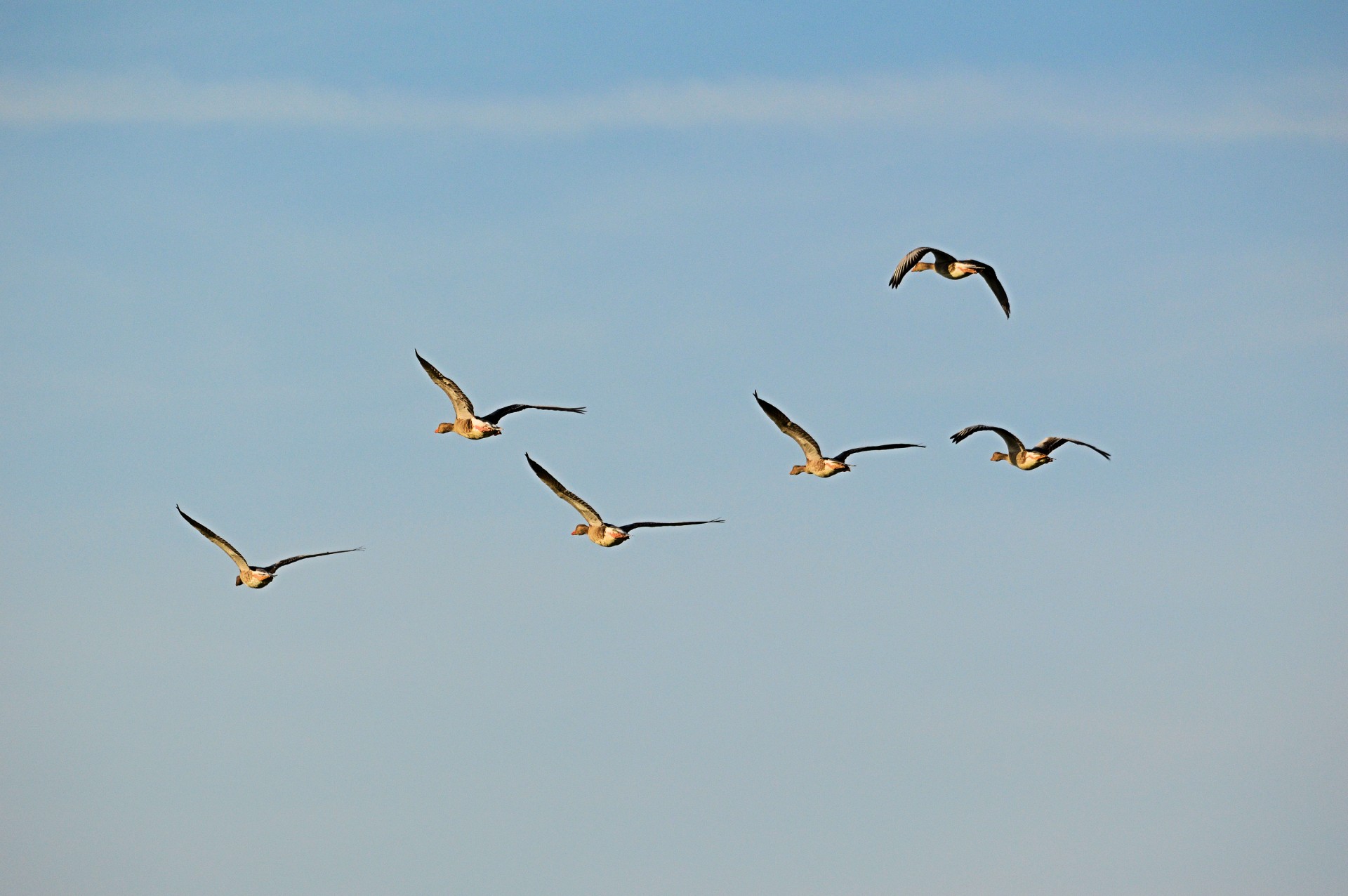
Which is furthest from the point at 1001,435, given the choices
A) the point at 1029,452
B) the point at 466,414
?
the point at 466,414

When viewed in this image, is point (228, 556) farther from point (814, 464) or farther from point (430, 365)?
point (814, 464)

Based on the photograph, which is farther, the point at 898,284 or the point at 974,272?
the point at 974,272

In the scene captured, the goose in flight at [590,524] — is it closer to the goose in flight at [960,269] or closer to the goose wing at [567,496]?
the goose wing at [567,496]

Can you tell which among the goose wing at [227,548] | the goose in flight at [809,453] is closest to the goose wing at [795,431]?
the goose in flight at [809,453]

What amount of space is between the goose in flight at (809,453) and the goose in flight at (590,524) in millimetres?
4870

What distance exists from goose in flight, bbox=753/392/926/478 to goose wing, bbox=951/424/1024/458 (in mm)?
2817

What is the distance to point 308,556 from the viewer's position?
49.4m

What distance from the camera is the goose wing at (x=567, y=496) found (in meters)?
50.6

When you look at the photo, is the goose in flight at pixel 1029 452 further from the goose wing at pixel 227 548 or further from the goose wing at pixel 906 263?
the goose wing at pixel 227 548

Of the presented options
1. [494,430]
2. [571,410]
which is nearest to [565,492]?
[494,430]

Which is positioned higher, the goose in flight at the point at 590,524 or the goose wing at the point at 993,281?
the goose wing at the point at 993,281

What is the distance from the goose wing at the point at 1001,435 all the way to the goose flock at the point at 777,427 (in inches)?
0.7

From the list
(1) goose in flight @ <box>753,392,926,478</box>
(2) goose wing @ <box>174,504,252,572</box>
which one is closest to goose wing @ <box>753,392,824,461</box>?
(1) goose in flight @ <box>753,392,926,478</box>

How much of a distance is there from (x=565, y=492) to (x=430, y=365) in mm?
5141
